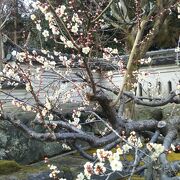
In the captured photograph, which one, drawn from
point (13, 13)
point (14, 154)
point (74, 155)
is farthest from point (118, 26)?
point (13, 13)

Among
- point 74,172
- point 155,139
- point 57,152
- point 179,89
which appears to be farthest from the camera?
point 57,152

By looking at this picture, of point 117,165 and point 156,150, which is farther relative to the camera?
point 156,150

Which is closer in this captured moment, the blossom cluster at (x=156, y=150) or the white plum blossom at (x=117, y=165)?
the white plum blossom at (x=117, y=165)

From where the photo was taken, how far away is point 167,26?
1304 centimetres

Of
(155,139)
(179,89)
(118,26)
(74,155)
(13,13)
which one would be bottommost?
(74,155)

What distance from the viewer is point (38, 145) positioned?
738cm

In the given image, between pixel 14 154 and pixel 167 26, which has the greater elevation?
pixel 167 26

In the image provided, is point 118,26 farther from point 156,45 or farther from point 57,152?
point 156,45

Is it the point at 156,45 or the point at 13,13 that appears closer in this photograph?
Result: the point at 156,45

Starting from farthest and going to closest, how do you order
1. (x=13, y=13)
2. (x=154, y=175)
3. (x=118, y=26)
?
(x=13, y=13)
(x=118, y=26)
(x=154, y=175)

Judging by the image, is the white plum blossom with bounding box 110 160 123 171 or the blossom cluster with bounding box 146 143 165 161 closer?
the white plum blossom with bounding box 110 160 123 171

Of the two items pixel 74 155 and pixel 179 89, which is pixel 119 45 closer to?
pixel 74 155

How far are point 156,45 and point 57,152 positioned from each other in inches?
303

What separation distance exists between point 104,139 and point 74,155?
4.94 metres
